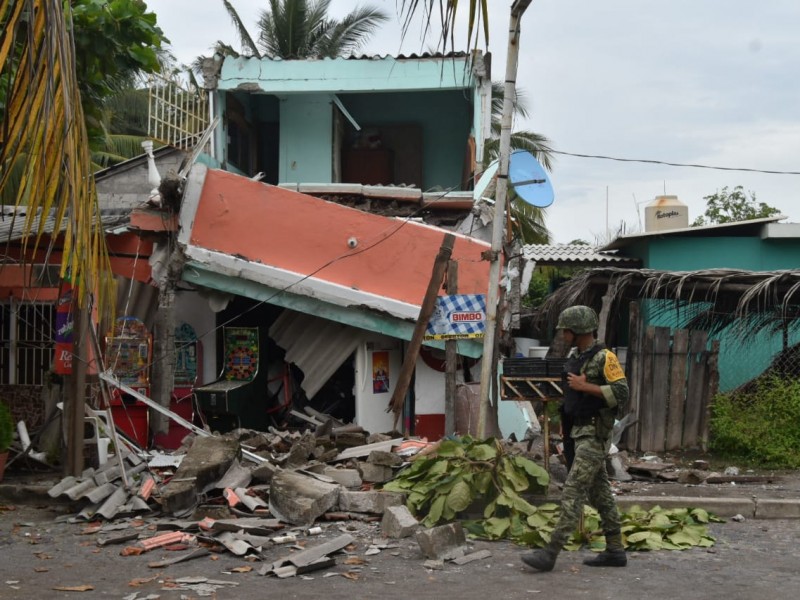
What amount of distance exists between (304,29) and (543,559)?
2476 centimetres

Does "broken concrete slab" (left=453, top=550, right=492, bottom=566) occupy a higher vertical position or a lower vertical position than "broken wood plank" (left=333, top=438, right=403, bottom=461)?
lower

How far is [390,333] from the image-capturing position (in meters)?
12.4

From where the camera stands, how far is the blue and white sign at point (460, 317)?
11234mm

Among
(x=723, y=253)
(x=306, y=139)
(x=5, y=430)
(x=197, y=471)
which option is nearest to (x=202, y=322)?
(x=5, y=430)

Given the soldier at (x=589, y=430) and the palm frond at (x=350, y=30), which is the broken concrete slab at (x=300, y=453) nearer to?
the soldier at (x=589, y=430)

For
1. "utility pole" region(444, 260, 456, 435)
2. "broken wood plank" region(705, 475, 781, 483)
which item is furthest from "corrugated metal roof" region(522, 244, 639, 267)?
"broken wood plank" region(705, 475, 781, 483)

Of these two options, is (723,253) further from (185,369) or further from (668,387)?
(185,369)

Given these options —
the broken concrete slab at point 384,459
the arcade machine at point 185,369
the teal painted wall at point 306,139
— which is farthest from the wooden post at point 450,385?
the teal painted wall at point 306,139

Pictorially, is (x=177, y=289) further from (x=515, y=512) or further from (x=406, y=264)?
(x=515, y=512)

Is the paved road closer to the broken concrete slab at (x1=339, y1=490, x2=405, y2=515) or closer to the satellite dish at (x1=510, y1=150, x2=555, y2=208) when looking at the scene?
the broken concrete slab at (x1=339, y1=490, x2=405, y2=515)

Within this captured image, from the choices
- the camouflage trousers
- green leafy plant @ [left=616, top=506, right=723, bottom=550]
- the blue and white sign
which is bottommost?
green leafy plant @ [left=616, top=506, right=723, bottom=550]

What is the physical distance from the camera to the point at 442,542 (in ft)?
22.6

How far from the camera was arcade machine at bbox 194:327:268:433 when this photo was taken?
1217cm

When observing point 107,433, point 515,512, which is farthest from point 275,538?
point 107,433
